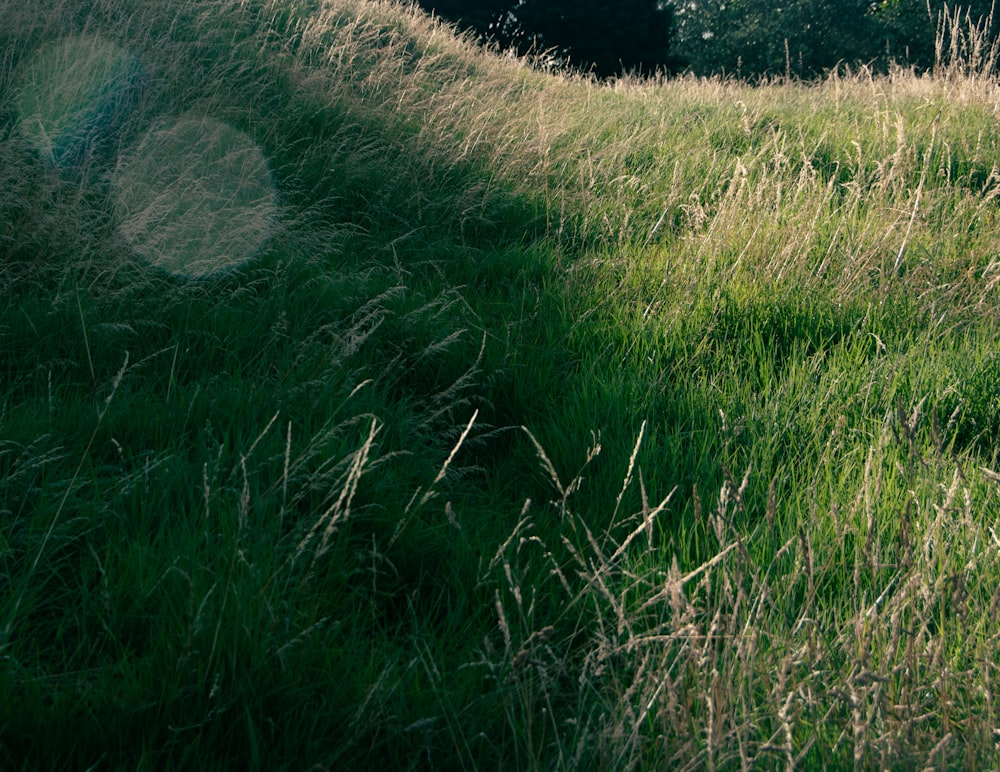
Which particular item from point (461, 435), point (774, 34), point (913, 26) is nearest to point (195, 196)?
point (461, 435)

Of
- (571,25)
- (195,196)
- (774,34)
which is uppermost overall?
(774,34)

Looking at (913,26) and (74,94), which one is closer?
(74,94)

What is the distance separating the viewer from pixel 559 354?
3.08m

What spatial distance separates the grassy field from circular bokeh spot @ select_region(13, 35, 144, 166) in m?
0.03

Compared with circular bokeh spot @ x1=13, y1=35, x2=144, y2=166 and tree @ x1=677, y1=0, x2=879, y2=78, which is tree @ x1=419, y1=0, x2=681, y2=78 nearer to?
tree @ x1=677, y1=0, x2=879, y2=78

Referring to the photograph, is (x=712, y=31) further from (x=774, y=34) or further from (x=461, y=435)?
(x=461, y=435)

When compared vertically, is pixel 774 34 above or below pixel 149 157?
above

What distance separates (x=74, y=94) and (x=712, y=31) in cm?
2821

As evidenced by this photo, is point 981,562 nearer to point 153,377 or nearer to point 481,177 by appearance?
point 153,377

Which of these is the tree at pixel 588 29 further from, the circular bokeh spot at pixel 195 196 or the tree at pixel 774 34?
the circular bokeh spot at pixel 195 196

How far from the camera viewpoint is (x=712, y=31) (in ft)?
93.0

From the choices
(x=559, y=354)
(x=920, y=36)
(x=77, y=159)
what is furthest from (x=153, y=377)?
(x=920, y=36)

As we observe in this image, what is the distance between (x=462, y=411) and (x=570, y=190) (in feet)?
8.28

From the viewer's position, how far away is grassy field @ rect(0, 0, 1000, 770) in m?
1.43
